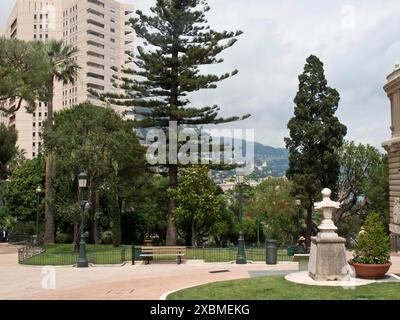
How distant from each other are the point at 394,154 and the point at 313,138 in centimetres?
704

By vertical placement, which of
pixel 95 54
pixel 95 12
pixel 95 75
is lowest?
pixel 95 75

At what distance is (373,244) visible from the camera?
14.2m

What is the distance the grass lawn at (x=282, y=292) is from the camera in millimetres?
11852

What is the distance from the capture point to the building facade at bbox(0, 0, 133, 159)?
417ft

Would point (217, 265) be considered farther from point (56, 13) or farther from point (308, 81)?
point (56, 13)

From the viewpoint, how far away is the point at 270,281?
14516mm

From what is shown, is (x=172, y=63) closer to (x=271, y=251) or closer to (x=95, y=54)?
(x=271, y=251)

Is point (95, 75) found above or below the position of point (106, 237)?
above

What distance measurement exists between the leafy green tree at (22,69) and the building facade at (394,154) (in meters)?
25.1

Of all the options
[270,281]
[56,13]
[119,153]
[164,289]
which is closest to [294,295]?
[270,281]

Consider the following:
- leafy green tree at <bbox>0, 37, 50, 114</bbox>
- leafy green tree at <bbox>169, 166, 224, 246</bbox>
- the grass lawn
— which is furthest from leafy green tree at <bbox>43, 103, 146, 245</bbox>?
the grass lawn

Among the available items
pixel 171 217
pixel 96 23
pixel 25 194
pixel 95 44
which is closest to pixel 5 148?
pixel 25 194

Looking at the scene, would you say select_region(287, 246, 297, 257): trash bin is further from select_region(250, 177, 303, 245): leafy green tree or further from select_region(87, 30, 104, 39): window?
select_region(87, 30, 104, 39): window

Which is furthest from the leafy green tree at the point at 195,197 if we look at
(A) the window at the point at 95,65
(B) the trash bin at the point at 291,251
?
(A) the window at the point at 95,65
